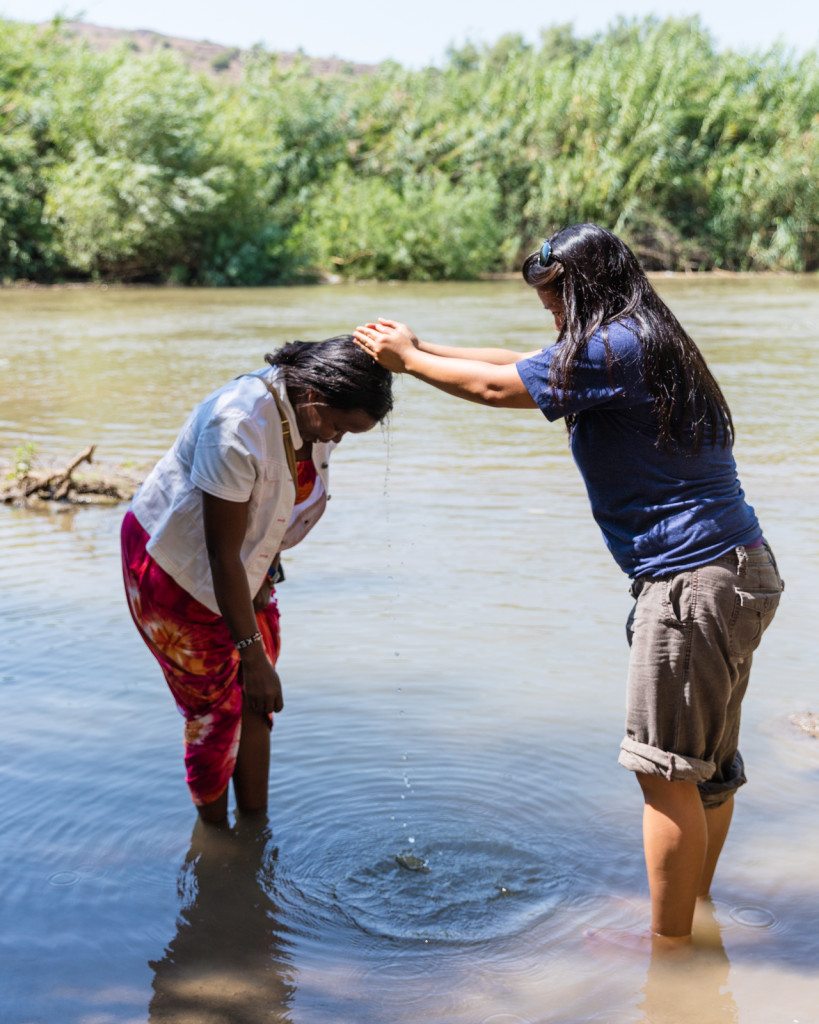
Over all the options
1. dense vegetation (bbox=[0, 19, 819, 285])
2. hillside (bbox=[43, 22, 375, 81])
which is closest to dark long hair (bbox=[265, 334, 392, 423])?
dense vegetation (bbox=[0, 19, 819, 285])

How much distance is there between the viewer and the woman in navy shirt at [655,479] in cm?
286

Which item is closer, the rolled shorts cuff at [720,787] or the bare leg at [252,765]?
the rolled shorts cuff at [720,787]

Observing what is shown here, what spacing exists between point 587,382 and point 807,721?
2.44m

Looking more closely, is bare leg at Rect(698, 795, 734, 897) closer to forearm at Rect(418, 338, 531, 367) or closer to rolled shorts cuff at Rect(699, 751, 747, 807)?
rolled shorts cuff at Rect(699, 751, 747, 807)

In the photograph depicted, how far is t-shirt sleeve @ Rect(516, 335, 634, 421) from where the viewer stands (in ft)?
9.30

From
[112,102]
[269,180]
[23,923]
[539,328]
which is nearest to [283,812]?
[23,923]

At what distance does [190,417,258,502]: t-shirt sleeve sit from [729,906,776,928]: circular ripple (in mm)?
1772

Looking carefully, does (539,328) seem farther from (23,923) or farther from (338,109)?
(338,109)

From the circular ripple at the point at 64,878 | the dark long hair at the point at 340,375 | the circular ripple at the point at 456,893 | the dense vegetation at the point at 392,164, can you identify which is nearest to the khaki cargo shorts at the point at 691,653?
the circular ripple at the point at 456,893

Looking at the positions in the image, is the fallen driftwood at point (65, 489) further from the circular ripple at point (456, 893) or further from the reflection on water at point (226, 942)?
the circular ripple at point (456, 893)

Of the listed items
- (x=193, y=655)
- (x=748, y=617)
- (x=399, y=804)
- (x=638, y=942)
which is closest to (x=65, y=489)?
(x=399, y=804)

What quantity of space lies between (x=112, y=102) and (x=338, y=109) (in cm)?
1198

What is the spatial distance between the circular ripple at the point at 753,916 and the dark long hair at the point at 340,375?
5.51ft

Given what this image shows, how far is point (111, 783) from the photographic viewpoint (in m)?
4.31
